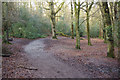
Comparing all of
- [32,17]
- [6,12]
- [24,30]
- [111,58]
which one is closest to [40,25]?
[32,17]

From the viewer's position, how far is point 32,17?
2742cm

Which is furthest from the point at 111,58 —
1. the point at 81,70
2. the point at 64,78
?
the point at 64,78

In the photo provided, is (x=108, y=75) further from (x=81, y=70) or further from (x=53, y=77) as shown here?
(x=53, y=77)

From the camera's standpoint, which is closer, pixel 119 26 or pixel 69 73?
pixel 69 73

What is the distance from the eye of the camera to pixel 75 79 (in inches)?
216

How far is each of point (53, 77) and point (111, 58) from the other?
5774mm

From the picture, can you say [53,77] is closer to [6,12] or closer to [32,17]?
[6,12]

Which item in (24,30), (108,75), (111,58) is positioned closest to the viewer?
(108,75)

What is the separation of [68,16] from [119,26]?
3414 cm

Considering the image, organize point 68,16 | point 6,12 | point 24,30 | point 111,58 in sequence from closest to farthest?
point 111,58, point 6,12, point 24,30, point 68,16

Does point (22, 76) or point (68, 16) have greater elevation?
point (68, 16)

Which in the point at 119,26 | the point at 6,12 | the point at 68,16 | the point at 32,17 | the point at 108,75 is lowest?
the point at 108,75

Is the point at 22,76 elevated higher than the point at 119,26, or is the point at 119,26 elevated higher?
the point at 119,26

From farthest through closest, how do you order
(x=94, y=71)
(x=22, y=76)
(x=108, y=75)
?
(x=94, y=71) < (x=108, y=75) < (x=22, y=76)
